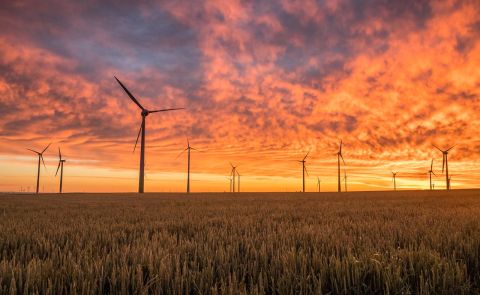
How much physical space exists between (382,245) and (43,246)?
614 cm

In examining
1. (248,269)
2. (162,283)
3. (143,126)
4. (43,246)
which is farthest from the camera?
(143,126)

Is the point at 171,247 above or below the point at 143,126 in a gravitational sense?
below

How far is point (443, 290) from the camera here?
118 inches

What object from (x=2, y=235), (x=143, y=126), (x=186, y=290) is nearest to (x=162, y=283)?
(x=186, y=290)

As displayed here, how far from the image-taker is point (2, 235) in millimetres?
7828

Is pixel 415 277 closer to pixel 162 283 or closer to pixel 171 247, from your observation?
pixel 162 283

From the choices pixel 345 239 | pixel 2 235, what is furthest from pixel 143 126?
pixel 345 239

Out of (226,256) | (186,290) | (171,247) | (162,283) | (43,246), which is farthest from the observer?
(43,246)

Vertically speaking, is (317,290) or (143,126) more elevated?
(143,126)

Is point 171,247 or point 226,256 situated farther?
point 171,247

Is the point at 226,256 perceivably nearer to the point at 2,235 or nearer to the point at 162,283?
the point at 162,283

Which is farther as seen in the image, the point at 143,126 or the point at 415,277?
the point at 143,126

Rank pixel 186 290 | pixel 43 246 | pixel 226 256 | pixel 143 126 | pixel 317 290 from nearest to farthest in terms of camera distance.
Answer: pixel 317 290 < pixel 186 290 < pixel 226 256 < pixel 43 246 < pixel 143 126

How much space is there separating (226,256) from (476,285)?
296cm
